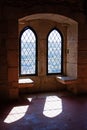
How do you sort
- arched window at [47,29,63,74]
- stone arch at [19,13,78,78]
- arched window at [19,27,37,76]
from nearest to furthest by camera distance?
1. stone arch at [19,13,78,78]
2. arched window at [19,27,37,76]
3. arched window at [47,29,63,74]

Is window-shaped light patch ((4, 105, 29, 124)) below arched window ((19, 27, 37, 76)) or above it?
below

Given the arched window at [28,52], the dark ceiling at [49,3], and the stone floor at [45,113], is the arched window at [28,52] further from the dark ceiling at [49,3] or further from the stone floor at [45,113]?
the dark ceiling at [49,3]

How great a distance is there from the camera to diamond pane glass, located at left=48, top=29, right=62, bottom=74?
5863 mm

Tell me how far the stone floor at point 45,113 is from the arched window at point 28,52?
0.74 m

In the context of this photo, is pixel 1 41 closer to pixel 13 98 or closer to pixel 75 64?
pixel 13 98

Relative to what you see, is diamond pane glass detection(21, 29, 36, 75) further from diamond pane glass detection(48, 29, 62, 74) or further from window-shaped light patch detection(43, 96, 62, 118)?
window-shaped light patch detection(43, 96, 62, 118)

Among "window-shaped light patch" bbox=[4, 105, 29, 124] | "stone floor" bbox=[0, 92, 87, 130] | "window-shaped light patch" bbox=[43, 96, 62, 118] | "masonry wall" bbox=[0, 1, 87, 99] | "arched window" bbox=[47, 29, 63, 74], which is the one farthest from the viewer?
"arched window" bbox=[47, 29, 63, 74]

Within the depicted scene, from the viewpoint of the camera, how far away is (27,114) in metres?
3.95

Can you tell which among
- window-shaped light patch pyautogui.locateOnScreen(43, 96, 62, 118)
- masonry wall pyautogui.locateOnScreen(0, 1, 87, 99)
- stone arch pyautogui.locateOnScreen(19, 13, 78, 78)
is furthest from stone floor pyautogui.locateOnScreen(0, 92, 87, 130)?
stone arch pyautogui.locateOnScreen(19, 13, 78, 78)

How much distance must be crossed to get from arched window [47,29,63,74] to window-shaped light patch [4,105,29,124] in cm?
181

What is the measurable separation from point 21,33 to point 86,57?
1.81 meters

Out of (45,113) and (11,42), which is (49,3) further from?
(45,113)

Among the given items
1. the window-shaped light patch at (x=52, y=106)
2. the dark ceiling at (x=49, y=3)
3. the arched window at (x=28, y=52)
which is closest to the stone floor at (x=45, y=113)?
the window-shaped light patch at (x=52, y=106)

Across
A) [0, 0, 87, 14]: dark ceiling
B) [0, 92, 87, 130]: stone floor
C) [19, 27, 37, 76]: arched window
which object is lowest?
[0, 92, 87, 130]: stone floor
